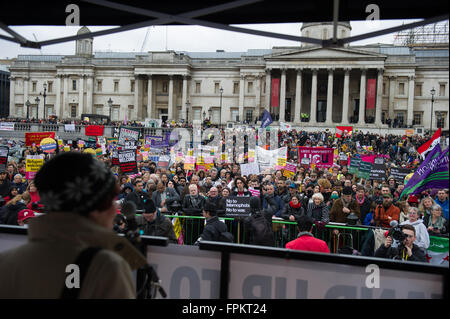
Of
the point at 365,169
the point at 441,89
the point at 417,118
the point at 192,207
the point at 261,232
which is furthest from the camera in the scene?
the point at 417,118

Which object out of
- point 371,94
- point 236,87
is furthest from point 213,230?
point 236,87

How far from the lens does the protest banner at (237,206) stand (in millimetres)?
8203

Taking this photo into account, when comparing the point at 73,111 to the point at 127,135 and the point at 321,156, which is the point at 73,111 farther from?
the point at 321,156

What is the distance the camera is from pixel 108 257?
170 cm

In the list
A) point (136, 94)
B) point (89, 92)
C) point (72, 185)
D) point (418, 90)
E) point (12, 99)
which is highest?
point (418, 90)

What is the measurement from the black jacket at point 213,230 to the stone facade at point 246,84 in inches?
2032

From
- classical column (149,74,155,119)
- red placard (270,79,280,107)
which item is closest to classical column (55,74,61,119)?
classical column (149,74,155,119)

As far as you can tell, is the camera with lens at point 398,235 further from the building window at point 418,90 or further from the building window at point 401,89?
the building window at point 418,90

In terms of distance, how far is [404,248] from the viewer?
5.95 meters

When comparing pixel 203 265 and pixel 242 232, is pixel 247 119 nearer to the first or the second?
pixel 242 232

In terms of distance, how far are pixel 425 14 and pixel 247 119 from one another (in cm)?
6081

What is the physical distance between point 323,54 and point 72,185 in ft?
197

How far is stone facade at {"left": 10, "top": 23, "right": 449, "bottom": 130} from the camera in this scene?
58062mm
